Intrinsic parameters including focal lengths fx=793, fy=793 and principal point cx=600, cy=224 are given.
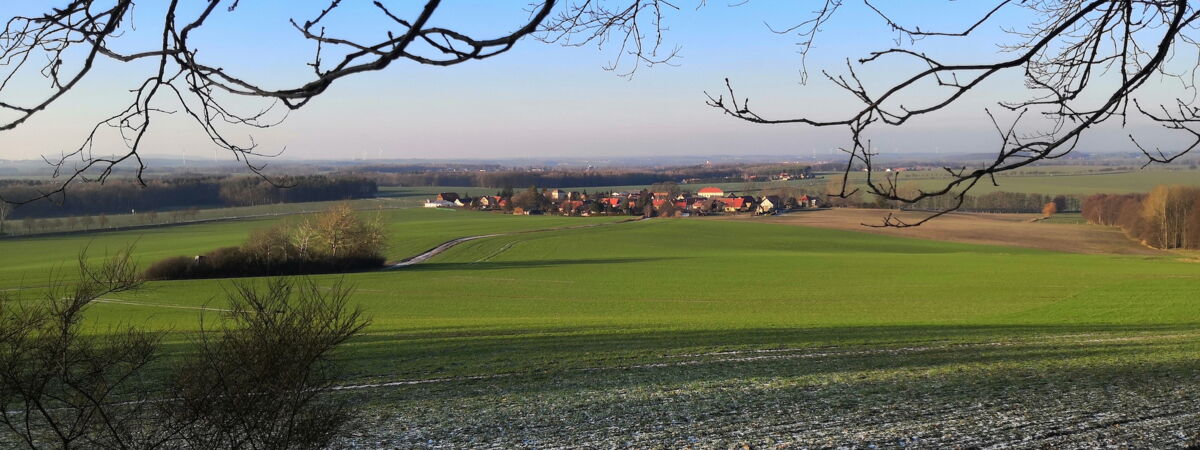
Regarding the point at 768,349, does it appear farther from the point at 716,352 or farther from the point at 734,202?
the point at 734,202

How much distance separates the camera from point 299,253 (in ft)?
138

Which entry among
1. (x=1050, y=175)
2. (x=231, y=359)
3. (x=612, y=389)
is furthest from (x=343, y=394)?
(x=1050, y=175)

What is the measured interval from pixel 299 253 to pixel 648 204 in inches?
1752

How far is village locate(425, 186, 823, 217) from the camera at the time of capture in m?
76.8

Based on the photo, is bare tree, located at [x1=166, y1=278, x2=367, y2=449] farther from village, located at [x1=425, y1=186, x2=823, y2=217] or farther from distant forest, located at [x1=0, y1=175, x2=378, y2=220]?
village, located at [x1=425, y1=186, x2=823, y2=217]

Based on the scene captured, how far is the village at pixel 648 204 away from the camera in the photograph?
76.8 meters

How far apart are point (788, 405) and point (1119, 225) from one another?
6409 cm

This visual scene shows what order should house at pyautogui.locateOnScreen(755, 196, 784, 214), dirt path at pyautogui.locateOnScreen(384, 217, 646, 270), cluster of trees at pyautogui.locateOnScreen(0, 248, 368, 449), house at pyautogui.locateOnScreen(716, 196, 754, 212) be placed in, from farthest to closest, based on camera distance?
house at pyautogui.locateOnScreen(716, 196, 754, 212) → house at pyautogui.locateOnScreen(755, 196, 784, 214) → dirt path at pyautogui.locateOnScreen(384, 217, 646, 270) → cluster of trees at pyautogui.locateOnScreen(0, 248, 368, 449)

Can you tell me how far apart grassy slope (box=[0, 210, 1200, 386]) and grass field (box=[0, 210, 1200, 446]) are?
14 cm

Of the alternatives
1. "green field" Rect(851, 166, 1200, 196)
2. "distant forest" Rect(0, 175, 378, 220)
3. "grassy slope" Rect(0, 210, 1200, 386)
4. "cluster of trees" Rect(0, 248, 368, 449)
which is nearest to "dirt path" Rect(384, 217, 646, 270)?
"grassy slope" Rect(0, 210, 1200, 386)

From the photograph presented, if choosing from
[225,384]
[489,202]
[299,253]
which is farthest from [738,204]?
[225,384]

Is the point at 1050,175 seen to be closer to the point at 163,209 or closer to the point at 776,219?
the point at 776,219

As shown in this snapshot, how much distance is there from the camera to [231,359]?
257 inches

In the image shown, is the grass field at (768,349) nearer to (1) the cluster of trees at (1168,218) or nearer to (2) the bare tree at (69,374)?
(2) the bare tree at (69,374)
